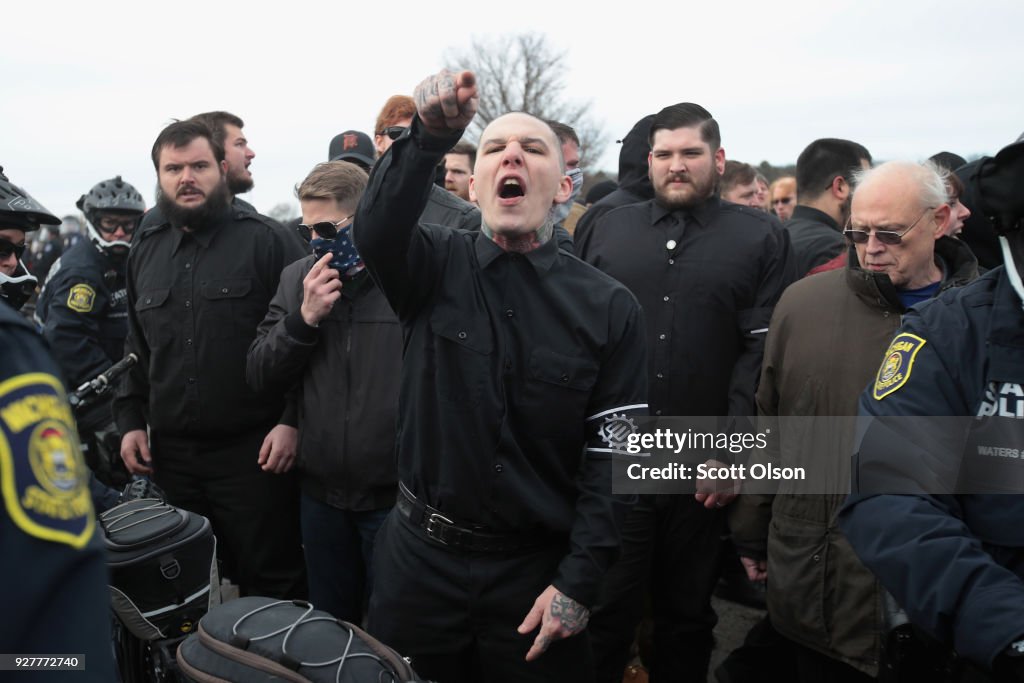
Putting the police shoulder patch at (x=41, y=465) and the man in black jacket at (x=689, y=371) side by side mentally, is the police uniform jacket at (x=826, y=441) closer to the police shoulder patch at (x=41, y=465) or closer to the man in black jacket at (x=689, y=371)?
the man in black jacket at (x=689, y=371)

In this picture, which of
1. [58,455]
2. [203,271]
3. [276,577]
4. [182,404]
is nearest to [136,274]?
[203,271]

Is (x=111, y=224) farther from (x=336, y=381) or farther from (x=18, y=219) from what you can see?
(x=18, y=219)

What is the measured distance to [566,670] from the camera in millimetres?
2627

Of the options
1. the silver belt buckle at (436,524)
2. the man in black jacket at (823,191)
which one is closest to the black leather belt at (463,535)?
the silver belt buckle at (436,524)

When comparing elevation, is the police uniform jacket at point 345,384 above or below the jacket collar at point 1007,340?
below

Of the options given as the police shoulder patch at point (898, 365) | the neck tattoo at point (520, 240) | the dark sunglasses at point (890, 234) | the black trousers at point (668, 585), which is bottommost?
the black trousers at point (668, 585)

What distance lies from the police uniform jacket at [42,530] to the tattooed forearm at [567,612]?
1.42 meters

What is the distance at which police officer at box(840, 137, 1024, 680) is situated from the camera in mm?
1911

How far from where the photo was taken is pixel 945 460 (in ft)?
6.73

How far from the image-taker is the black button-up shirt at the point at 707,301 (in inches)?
154

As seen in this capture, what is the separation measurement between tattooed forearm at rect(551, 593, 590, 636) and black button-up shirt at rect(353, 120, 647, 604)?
3 centimetres

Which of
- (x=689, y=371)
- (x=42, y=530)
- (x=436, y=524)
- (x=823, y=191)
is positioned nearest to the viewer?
(x=42, y=530)

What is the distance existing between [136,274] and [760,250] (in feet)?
10.3

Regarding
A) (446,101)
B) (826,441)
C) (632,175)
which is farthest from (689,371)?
(446,101)
